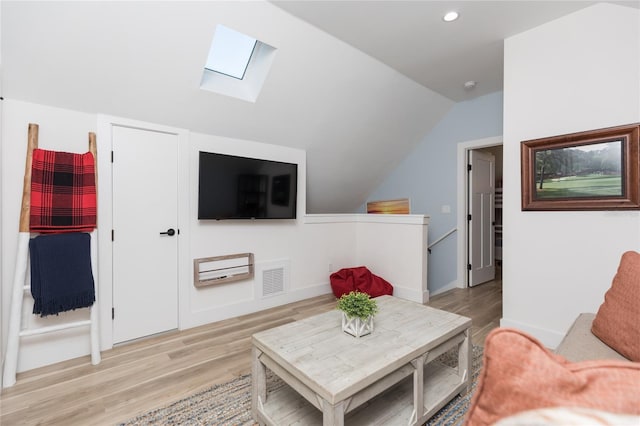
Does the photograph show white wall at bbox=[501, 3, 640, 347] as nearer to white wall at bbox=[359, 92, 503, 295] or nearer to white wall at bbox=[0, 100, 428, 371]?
white wall at bbox=[0, 100, 428, 371]

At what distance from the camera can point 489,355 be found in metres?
0.54

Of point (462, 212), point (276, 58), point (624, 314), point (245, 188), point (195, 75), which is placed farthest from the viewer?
point (462, 212)

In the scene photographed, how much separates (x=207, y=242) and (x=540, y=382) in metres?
2.98

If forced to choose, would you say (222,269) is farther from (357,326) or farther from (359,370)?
(359,370)

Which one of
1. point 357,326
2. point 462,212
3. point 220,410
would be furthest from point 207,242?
point 462,212

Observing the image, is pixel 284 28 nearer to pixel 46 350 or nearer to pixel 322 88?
pixel 322 88

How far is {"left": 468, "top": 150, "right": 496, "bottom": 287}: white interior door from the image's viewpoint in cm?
438

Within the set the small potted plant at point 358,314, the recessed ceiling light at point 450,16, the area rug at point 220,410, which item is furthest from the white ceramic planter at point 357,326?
the recessed ceiling light at point 450,16

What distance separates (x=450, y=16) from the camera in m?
2.42

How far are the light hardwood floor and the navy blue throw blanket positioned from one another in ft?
1.54

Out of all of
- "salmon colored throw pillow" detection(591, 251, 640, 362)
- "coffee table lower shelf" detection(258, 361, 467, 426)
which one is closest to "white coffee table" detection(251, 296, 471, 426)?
"coffee table lower shelf" detection(258, 361, 467, 426)

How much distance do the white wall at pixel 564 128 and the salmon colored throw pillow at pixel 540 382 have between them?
241 cm

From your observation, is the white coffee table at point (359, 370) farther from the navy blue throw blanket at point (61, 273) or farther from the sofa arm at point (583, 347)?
the navy blue throw blanket at point (61, 273)

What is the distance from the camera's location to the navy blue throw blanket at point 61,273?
2090 millimetres
